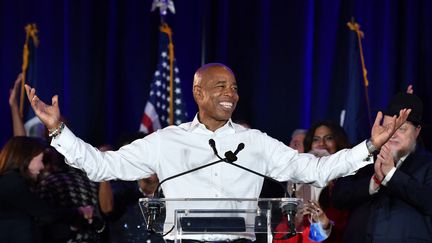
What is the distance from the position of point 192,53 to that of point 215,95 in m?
2.89

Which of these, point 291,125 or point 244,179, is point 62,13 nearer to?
point 291,125

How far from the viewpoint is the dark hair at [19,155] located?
4.87 meters

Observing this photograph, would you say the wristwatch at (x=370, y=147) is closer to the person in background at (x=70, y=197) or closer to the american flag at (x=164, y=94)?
the person in background at (x=70, y=197)

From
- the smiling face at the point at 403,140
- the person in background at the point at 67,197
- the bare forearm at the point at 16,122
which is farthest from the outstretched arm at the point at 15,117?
the smiling face at the point at 403,140

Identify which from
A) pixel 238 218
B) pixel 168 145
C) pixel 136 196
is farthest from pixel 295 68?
pixel 238 218

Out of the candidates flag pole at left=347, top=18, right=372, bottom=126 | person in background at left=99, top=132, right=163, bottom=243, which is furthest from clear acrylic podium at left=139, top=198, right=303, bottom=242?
flag pole at left=347, top=18, right=372, bottom=126

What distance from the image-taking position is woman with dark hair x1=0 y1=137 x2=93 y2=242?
15.8 feet

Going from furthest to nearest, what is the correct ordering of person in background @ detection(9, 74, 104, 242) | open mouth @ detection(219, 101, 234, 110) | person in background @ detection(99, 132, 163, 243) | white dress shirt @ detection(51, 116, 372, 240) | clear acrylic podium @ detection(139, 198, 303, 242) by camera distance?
person in background @ detection(9, 74, 104, 242)
person in background @ detection(99, 132, 163, 243)
open mouth @ detection(219, 101, 234, 110)
white dress shirt @ detection(51, 116, 372, 240)
clear acrylic podium @ detection(139, 198, 303, 242)

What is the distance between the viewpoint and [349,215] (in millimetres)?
4566

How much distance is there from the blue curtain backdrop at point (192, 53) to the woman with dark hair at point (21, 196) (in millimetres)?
1529

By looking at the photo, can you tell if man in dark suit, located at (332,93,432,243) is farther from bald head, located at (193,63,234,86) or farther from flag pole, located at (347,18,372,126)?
flag pole, located at (347,18,372,126)

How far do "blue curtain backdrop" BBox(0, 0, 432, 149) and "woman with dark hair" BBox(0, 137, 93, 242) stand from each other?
1529 millimetres

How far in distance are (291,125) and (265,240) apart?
2.76 m

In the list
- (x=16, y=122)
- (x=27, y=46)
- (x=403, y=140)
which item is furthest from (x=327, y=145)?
(x=27, y=46)
